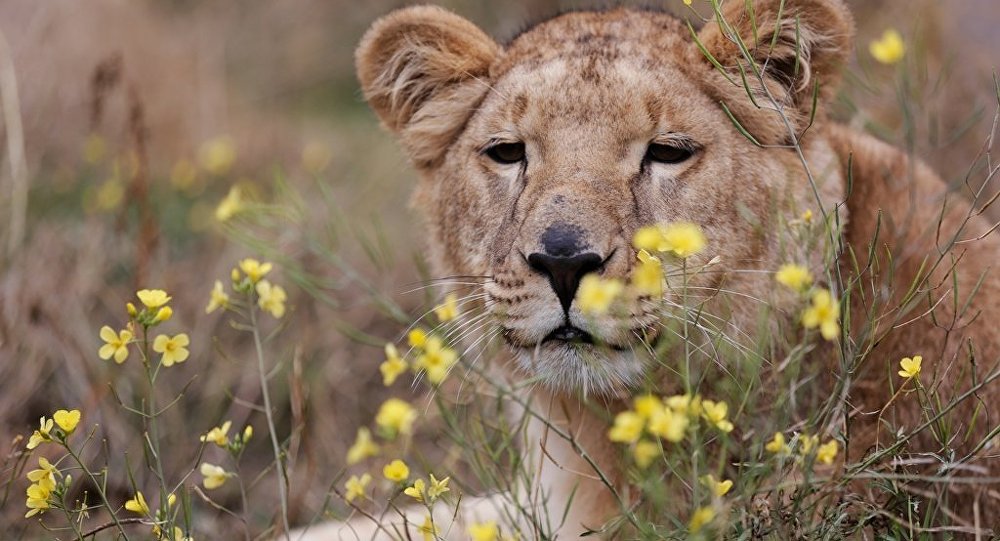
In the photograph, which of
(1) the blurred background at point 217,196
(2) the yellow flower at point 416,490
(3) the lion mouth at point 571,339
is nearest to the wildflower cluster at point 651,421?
(2) the yellow flower at point 416,490

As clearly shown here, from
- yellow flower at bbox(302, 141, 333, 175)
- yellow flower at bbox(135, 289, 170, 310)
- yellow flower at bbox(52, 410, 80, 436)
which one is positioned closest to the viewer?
yellow flower at bbox(52, 410, 80, 436)

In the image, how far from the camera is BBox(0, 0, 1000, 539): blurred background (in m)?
5.30

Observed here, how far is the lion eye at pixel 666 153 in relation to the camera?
13.0 feet

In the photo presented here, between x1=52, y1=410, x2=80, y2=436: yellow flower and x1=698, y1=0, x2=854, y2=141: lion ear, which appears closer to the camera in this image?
x1=52, y1=410, x2=80, y2=436: yellow flower

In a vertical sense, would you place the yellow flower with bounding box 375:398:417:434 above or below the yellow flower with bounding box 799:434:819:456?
above

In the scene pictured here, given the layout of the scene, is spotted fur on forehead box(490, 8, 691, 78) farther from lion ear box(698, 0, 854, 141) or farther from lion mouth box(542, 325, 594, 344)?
lion mouth box(542, 325, 594, 344)

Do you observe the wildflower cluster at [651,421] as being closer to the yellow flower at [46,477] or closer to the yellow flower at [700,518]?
the yellow flower at [700,518]

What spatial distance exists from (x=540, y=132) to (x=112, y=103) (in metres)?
5.44

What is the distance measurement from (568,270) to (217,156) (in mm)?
4543

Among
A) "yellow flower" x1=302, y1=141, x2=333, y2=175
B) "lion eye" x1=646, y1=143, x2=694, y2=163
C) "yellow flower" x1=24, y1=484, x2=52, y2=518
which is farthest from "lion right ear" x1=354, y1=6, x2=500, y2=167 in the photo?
"yellow flower" x1=302, y1=141, x2=333, y2=175

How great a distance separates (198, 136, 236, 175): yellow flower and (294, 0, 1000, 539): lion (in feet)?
10.4

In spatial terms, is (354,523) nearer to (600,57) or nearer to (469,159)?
(469,159)

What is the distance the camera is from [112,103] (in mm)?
8492

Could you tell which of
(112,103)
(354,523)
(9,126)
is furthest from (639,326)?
(112,103)
